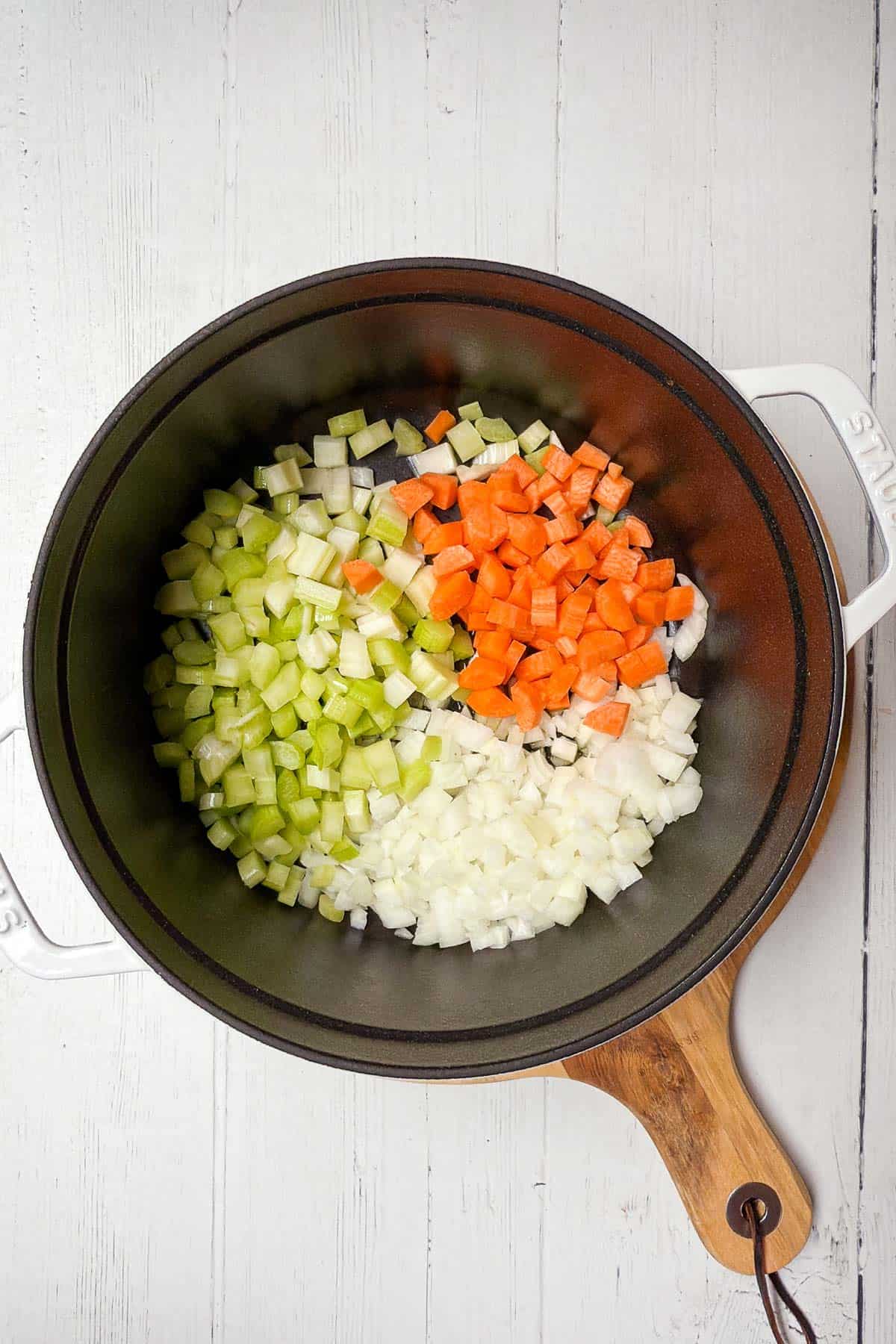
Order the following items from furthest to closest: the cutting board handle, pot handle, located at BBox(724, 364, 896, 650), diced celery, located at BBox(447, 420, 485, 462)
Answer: diced celery, located at BBox(447, 420, 485, 462), the cutting board handle, pot handle, located at BBox(724, 364, 896, 650)

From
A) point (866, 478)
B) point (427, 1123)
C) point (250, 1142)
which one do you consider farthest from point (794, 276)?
point (250, 1142)

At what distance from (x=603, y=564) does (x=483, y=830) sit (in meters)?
0.41

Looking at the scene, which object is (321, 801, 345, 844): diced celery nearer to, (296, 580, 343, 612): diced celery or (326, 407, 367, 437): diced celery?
(296, 580, 343, 612): diced celery

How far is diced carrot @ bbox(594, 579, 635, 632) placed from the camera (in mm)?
1350

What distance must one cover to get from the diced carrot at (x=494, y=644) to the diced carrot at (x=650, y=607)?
19cm

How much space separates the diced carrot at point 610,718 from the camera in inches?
52.7

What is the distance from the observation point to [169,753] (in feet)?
4.49

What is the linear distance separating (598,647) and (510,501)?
0.79 feet

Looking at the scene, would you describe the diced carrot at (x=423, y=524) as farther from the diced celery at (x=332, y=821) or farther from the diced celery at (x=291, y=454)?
the diced celery at (x=332, y=821)

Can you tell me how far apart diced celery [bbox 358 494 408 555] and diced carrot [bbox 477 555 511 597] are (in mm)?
124

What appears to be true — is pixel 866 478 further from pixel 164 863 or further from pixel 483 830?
pixel 164 863

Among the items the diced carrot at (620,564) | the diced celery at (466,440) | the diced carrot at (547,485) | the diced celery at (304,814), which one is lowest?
the diced celery at (304,814)

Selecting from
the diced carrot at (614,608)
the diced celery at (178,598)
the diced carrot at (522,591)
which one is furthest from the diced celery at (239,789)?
the diced carrot at (614,608)

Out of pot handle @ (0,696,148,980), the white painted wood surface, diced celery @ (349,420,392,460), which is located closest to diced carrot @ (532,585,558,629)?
diced celery @ (349,420,392,460)
